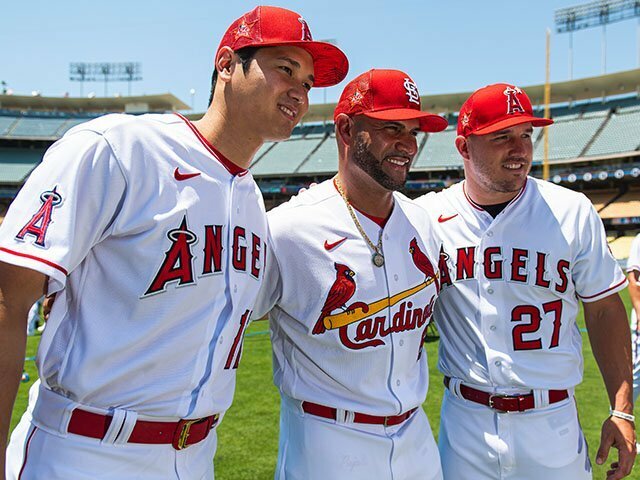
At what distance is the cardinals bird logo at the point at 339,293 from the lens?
2320 mm

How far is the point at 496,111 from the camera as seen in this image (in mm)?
2680

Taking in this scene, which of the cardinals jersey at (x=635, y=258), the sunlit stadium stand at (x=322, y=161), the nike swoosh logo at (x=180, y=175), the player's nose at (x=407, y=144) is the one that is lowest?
the cardinals jersey at (x=635, y=258)

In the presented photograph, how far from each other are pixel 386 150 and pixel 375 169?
98mm

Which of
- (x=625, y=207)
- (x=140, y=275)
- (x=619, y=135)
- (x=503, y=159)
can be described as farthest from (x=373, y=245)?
(x=619, y=135)

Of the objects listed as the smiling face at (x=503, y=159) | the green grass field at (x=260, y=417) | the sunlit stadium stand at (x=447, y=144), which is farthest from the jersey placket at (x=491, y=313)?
the sunlit stadium stand at (x=447, y=144)

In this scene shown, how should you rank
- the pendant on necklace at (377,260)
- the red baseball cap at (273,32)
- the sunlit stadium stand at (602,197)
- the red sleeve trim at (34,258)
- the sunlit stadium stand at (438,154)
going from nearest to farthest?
the red sleeve trim at (34,258)
the red baseball cap at (273,32)
the pendant on necklace at (377,260)
the sunlit stadium stand at (602,197)
the sunlit stadium stand at (438,154)

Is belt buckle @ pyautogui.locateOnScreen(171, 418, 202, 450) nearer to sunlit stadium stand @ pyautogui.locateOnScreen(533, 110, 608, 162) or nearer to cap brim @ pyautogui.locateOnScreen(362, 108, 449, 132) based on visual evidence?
cap brim @ pyautogui.locateOnScreen(362, 108, 449, 132)

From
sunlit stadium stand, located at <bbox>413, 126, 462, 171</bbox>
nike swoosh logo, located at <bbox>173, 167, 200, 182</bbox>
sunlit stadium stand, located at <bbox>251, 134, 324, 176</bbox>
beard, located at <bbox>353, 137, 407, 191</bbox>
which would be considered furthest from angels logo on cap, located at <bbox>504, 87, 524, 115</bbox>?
sunlit stadium stand, located at <bbox>251, 134, 324, 176</bbox>

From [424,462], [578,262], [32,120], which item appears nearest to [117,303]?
[424,462]

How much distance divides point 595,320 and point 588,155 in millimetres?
33611

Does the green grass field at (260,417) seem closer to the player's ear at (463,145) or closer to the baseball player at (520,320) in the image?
the baseball player at (520,320)

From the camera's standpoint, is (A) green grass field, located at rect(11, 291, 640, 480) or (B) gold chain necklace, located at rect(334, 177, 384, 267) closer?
(B) gold chain necklace, located at rect(334, 177, 384, 267)

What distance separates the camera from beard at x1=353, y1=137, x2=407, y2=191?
A: 243 cm

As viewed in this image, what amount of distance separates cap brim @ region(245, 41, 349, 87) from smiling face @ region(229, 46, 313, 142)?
4 cm
